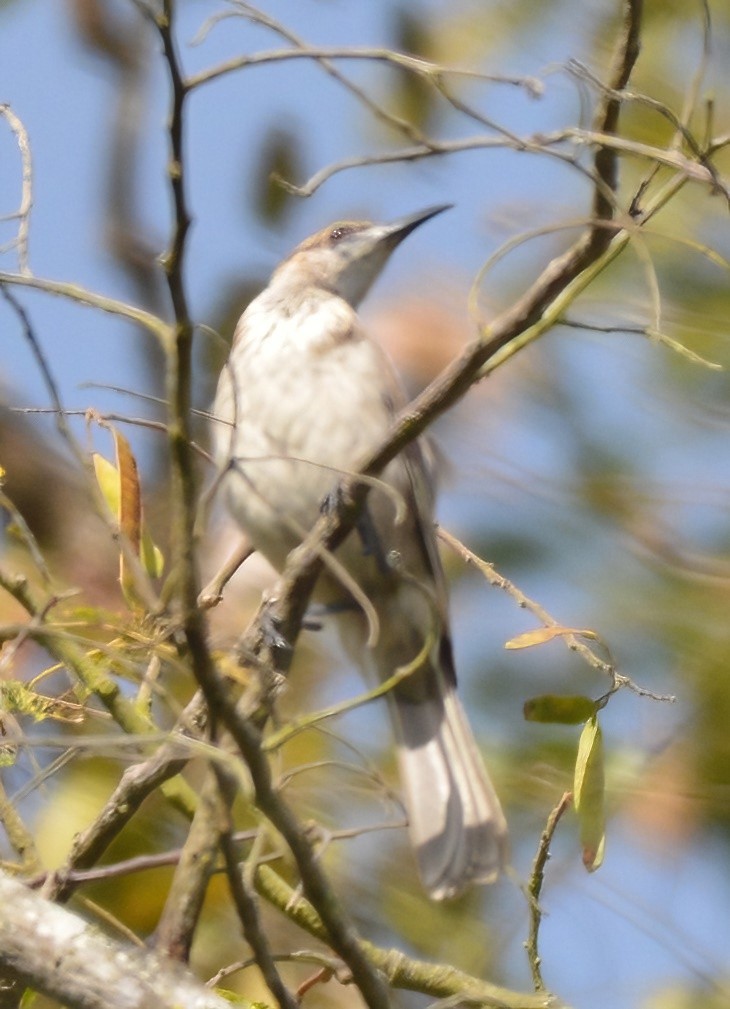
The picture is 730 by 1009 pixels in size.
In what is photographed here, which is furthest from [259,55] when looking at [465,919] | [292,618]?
[465,919]

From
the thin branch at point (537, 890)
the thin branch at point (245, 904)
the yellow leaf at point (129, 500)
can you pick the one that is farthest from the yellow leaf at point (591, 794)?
the yellow leaf at point (129, 500)

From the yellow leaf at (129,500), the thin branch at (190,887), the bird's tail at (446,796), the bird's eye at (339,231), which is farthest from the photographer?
the bird's eye at (339,231)

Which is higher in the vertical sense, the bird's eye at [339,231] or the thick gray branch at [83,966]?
the thick gray branch at [83,966]

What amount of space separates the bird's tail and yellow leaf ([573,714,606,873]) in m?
1.46

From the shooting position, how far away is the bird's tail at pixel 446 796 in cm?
343

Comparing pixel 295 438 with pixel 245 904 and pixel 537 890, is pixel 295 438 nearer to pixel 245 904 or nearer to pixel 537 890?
pixel 537 890

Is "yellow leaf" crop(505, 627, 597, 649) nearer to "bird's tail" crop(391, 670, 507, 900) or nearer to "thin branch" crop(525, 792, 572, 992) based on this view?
"thin branch" crop(525, 792, 572, 992)

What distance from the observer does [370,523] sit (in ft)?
12.8

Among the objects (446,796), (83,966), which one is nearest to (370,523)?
(446,796)

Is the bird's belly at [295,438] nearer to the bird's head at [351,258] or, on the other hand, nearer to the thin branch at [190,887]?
the bird's head at [351,258]

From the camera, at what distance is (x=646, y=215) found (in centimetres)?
208

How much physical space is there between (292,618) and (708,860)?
1.70 metres

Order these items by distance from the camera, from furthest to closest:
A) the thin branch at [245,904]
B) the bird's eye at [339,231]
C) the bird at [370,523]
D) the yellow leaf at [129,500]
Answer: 1. the bird's eye at [339,231]
2. the bird at [370,523]
3. the yellow leaf at [129,500]
4. the thin branch at [245,904]

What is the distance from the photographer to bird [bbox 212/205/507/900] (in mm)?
3535
